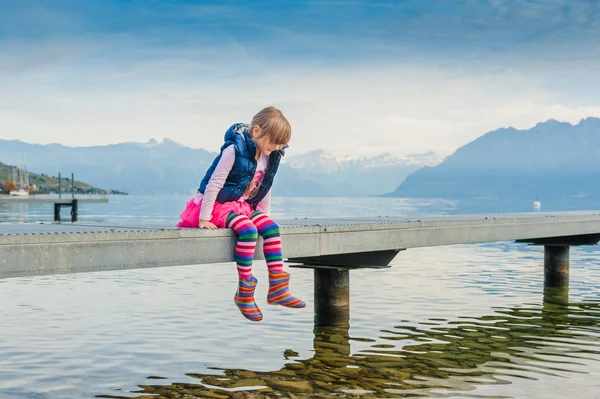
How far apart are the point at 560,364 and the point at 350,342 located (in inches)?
127

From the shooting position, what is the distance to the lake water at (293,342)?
11102mm

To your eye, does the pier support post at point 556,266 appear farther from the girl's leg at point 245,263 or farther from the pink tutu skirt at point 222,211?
the girl's leg at point 245,263

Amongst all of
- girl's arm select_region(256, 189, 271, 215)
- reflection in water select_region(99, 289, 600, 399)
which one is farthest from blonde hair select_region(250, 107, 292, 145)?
reflection in water select_region(99, 289, 600, 399)

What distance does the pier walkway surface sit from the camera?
8.70 metres

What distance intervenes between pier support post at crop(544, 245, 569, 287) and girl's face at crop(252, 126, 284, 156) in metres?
14.0

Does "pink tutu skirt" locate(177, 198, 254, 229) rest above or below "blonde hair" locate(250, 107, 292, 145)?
below

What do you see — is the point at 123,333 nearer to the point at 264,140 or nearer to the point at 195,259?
the point at 195,259

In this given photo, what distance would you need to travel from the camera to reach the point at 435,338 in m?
14.6

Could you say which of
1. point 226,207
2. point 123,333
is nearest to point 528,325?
point 123,333

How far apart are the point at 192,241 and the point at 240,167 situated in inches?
40.1

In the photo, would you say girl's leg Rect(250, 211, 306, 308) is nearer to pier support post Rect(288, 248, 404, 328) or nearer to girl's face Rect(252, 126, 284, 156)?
girl's face Rect(252, 126, 284, 156)

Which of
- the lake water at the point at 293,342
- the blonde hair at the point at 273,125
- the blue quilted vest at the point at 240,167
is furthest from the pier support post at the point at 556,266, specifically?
the blonde hair at the point at 273,125

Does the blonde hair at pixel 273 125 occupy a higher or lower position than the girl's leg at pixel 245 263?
higher

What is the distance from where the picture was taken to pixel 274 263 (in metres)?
9.80
